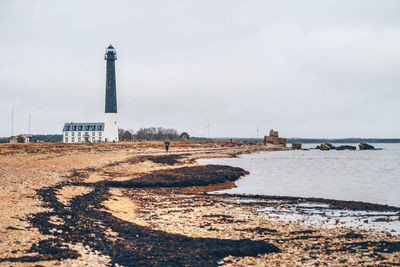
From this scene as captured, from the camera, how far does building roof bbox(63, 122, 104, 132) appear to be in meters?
121

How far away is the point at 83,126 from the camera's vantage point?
122312 mm

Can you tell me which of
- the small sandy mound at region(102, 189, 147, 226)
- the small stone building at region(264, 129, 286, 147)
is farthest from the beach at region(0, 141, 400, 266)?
the small stone building at region(264, 129, 286, 147)

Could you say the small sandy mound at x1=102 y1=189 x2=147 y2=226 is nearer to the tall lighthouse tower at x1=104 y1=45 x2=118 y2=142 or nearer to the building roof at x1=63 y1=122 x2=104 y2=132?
the tall lighthouse tower at x1=104 y1=45 x2=118 y2=142

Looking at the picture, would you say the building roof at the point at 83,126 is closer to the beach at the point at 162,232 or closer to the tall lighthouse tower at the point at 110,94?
the tall lighthouse tower at the point at 110,94

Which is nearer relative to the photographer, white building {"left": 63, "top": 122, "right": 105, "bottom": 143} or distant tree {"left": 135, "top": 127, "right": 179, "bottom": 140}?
white building {"left": 63, "top": 122, "right": 105, "bottom": 143}

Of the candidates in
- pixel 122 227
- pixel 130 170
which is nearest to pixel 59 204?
pixel 122 227

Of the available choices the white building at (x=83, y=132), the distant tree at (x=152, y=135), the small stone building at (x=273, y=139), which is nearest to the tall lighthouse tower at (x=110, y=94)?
the white building at (x=83, y=132)

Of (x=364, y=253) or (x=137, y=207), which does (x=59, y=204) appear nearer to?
(x=137, y=207)

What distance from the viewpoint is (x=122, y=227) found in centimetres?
1391

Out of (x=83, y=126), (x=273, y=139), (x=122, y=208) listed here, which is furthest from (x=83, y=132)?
(x=122, y=208)

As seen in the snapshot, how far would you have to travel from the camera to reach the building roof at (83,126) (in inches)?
4776

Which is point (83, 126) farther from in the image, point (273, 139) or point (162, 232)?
point (162, 232)

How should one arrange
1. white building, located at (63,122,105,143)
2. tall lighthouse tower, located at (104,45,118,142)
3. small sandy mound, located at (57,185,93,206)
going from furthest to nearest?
white building, located at (63,122,105,143) < tall lighthouse tower, located at (104,45,118,142) < small sandy mound, located at (57,185,93,206)

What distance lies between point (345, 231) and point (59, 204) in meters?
12.2
